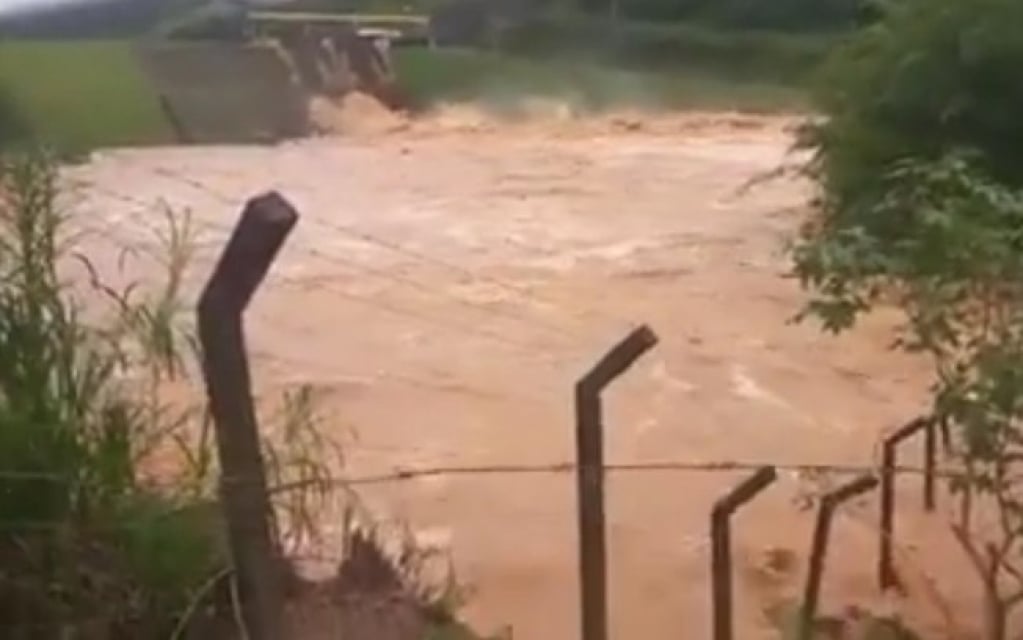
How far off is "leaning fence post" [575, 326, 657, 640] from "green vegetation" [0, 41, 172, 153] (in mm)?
2863

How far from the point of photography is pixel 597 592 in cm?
268

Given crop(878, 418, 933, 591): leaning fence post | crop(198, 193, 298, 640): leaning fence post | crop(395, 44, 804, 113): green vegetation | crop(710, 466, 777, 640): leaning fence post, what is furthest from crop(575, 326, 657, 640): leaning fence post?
crop(395, 44, 804, 113): green vegetation

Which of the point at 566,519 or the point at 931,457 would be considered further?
the point at 566,519

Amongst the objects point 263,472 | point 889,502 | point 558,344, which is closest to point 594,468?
point 263,472

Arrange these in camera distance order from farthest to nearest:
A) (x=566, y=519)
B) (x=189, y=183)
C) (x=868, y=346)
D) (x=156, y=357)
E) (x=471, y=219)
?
(x=189, y=183)
(x=471, y=219)
(x=868, y=346)
(x=566, y=519)
(x=156, y=357)

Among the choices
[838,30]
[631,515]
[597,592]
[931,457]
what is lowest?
[838,30]

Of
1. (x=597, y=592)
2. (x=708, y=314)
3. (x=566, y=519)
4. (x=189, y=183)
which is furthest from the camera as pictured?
(x=189, y=183)

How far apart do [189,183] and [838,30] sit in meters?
4.00

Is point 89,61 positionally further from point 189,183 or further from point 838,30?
point 838,30

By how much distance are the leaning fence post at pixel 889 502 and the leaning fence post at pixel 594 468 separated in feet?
2.15

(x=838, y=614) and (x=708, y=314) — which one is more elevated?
(x=838, y=614)

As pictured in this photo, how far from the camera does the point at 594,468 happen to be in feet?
8.29

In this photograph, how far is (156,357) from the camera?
123 inches

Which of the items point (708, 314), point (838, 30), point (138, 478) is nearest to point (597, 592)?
point (138, 478)
